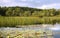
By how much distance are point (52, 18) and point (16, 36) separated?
679mm

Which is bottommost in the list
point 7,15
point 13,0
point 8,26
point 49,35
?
point 49,35

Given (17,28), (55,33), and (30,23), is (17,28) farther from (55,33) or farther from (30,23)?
(55,33)

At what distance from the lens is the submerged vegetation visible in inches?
93.4

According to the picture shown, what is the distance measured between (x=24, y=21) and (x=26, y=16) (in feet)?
0.32

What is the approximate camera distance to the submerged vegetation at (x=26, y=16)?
7.78 feet

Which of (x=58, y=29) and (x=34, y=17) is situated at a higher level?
(x=34, y=17)

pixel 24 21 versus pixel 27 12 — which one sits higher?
pixel 27 12

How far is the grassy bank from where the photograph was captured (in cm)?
236

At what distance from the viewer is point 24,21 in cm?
238

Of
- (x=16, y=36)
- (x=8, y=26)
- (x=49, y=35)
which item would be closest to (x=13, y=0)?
(x=8, y=26)

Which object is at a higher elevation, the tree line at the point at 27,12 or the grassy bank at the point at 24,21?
the tree line at the point at 27,12

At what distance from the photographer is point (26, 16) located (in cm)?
241

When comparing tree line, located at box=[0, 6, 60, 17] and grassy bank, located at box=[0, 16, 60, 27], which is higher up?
tree line, located at box=[0, 6, 60, 17]

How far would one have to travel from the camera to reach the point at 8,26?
235cm
